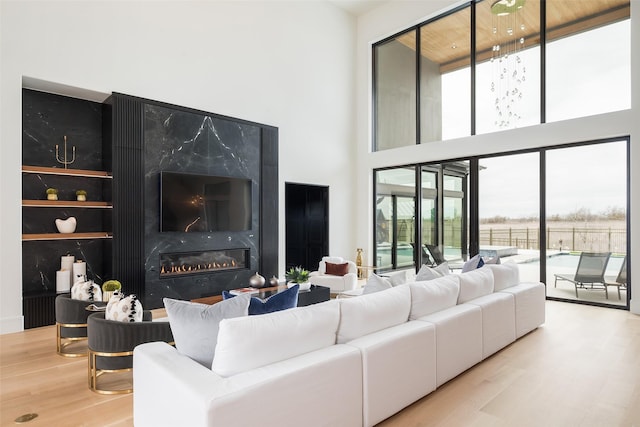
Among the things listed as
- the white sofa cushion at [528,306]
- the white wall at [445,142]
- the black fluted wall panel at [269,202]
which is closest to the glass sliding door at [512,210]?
the white wall at [445,142]

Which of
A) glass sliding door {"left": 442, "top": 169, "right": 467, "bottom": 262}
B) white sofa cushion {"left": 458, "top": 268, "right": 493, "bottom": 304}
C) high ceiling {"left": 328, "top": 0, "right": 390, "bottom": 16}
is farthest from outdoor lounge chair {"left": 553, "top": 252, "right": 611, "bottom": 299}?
high ceiling {"left": 328, "top": 0, "right": 390, "bottom": 16}

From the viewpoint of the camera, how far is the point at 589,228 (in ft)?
19.1

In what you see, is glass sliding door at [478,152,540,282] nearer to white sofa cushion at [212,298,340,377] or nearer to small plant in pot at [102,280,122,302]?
white sofa cushion at [212,298,340,377]

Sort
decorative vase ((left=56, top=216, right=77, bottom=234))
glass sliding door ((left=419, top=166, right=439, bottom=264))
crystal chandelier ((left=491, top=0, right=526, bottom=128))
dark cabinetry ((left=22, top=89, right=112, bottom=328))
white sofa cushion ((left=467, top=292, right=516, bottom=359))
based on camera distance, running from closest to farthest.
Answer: white sofa cushion ((left=467, top=292, right=516, bottom=359)) < dark cabinetry ((left=22, top=89, right=112, bottom=328)) < decorative vase ((left=56, top=216, right=77, bottom=234)) < crystal chandelier ((left=491, top=0, right=526, bottom=128)) < glass sliding door ((left=419, top=166, right=439, bottom=264))

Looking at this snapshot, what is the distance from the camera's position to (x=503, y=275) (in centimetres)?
416

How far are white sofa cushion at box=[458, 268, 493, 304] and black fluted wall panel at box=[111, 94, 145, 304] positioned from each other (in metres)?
4.34

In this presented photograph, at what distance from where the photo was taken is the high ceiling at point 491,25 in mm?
5969

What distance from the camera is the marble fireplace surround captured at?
5.38m

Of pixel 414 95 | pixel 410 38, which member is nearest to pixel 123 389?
pixel 414 95

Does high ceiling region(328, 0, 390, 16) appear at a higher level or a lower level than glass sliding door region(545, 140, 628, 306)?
higher

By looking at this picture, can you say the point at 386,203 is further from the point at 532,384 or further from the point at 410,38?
the point at 532,384

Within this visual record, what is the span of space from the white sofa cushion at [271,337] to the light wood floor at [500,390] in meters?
0.68

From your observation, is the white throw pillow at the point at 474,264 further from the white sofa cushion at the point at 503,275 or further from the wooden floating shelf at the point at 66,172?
the wooden floating shelf at the point at 66,172

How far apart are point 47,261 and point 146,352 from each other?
394 cm
